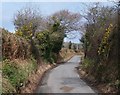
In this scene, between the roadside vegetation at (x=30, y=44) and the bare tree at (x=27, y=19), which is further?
the bare tree at (x=27, y=19)

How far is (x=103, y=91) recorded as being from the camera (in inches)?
768

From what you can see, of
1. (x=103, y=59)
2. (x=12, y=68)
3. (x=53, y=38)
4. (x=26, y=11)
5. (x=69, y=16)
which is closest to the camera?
(x=12, y=68)

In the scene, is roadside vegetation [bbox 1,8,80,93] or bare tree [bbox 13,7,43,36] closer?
roadside vegetation [bbox 1,8,80,93]

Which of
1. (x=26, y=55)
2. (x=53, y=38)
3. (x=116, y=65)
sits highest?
(x=116, y=65)

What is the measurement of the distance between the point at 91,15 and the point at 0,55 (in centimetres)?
2866

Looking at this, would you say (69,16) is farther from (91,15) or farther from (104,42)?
(104,42)

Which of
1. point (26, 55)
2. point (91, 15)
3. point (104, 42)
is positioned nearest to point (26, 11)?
point (91, 15)

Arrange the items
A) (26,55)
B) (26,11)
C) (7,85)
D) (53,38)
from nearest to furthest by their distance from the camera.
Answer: (7,85)
(26,55)
(53,38)
(26,11)

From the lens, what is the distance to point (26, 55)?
104 feet

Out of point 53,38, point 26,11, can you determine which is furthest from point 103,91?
point 26,11

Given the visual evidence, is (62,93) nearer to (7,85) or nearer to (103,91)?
(103,91)

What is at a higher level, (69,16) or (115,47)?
(115,47)

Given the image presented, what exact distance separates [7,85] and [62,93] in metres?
4.56

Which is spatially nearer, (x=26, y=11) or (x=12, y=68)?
(x=12, y=68)
